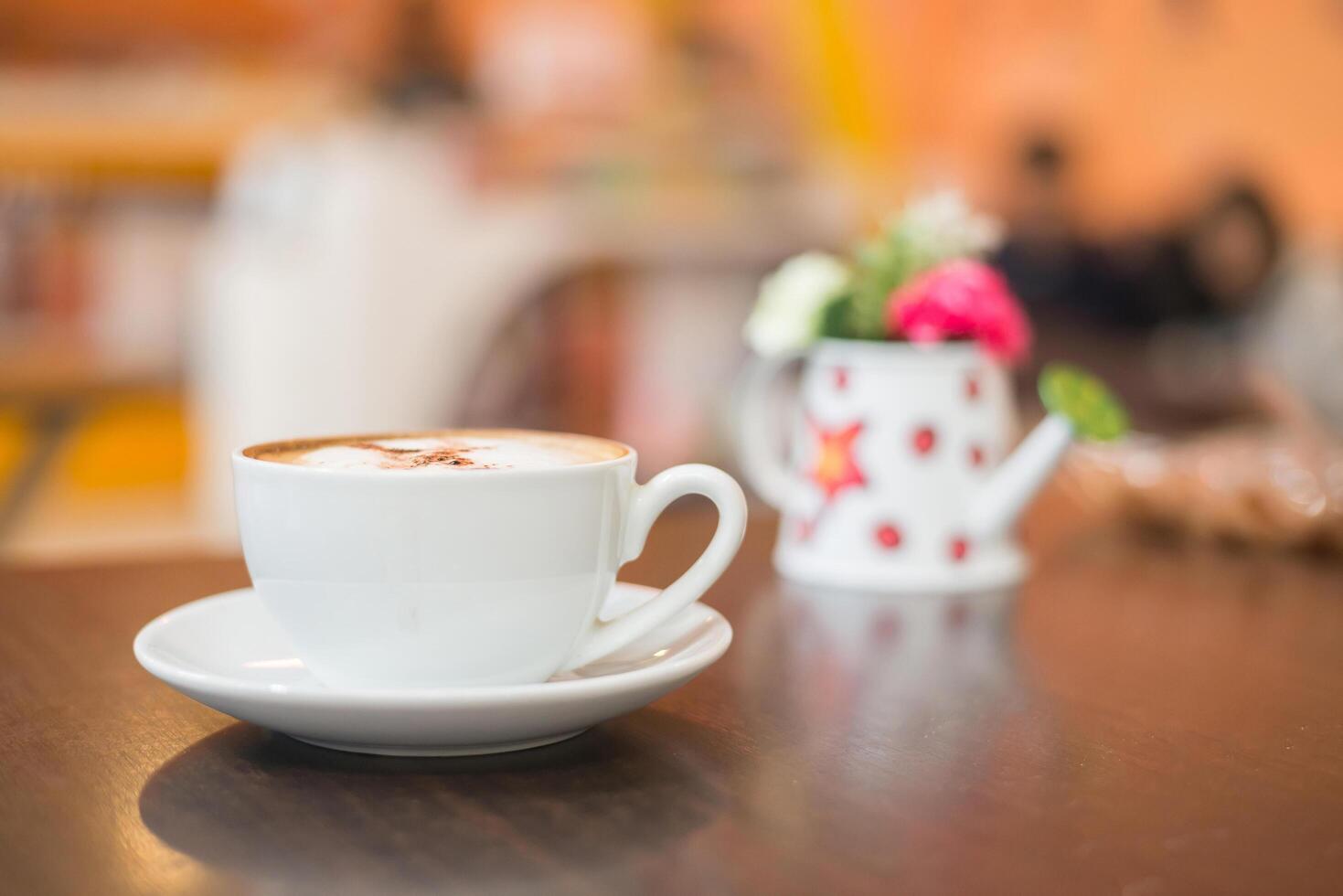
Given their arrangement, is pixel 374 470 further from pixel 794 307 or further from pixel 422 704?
pixel 794 307

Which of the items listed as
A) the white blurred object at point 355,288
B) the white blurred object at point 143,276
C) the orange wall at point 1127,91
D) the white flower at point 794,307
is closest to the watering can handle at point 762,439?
the white flower at point 794,307

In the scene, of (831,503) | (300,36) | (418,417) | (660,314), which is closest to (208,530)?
(418,417)

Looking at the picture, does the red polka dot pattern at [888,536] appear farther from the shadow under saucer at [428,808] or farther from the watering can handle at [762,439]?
the shadow under saucer at [428,808]

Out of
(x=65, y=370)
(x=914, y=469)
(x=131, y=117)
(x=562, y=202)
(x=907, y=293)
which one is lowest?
(x=65, y=370)

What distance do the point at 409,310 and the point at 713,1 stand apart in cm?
167

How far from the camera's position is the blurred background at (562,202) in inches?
104

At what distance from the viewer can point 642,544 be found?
49cm

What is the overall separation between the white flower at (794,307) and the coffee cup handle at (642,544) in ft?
1.23

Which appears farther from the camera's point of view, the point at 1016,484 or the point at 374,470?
the point at 1016,484

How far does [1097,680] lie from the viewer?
56cm

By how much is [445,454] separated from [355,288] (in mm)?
2222

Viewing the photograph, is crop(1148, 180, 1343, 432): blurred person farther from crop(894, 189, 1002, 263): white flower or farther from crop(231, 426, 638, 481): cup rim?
crop(231, 426, 638, 481): cup rim

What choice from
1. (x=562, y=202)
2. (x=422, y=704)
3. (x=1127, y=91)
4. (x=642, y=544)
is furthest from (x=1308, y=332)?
(x=422, y=704)

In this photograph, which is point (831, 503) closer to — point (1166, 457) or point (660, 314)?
point (1166, 457)
